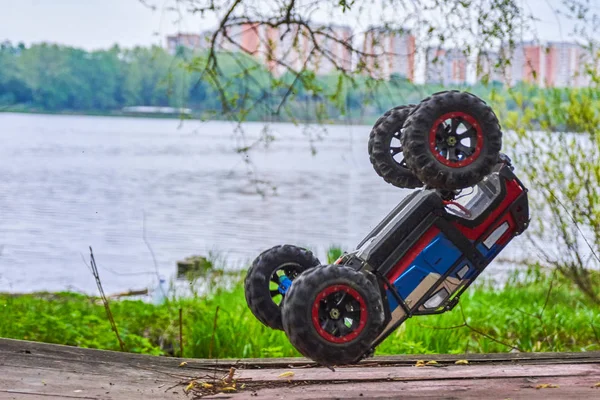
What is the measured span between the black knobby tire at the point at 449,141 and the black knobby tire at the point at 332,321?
0.49m

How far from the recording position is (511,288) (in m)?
8.68

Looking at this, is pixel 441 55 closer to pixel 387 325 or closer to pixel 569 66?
pixel 569 66

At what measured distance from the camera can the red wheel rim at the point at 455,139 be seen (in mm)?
3475

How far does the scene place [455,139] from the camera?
3.54 m

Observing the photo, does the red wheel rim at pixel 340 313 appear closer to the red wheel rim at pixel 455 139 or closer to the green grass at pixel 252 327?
the red wheel rim at pixel 455 139

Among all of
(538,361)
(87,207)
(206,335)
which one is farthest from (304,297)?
(87,207)

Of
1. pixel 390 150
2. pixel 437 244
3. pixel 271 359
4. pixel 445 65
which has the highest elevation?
pixel 445 65

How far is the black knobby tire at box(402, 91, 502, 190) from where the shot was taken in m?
3.46

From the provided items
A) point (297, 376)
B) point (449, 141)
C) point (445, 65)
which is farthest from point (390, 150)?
point (445, 65)

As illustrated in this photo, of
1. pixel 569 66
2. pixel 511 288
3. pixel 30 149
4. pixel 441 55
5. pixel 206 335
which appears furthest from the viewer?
pixel 30 149

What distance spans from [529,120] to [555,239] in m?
1.04

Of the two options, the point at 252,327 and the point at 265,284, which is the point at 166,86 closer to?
the point at 252,327

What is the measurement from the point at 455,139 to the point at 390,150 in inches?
18.1

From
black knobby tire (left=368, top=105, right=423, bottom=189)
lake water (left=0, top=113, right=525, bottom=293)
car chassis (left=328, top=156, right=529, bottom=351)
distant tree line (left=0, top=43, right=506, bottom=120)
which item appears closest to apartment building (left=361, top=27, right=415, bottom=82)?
distant tree line (left=0, top=43, right=506, bottom=120)
